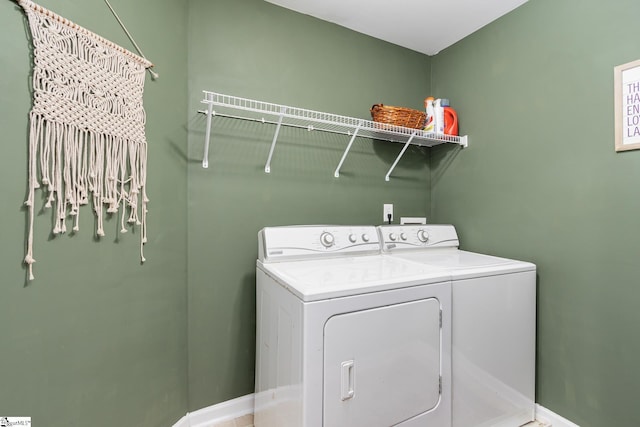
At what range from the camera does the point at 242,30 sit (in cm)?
169

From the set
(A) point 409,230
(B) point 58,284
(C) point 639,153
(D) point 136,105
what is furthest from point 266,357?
(C) point 639,153

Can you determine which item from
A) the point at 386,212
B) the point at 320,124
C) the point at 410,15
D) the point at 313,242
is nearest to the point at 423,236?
the point at 386,212

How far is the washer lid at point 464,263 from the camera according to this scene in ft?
4.45

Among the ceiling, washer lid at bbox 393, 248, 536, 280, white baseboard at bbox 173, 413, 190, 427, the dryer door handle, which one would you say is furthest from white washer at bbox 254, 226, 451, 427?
the ceiling

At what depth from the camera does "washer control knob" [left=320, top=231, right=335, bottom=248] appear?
1.58m

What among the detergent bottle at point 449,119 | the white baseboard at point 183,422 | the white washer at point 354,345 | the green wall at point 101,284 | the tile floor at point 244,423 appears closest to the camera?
the green wall at point 101,284

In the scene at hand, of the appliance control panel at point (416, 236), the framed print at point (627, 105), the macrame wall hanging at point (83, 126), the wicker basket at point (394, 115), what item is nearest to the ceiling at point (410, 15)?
the wicker basket at point (394, 115)

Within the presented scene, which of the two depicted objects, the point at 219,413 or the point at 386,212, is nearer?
the point at 219,413

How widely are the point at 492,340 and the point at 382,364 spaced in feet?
2.22

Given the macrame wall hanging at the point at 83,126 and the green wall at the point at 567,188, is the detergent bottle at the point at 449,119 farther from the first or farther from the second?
the macrame wall hanging at the point at 83,126

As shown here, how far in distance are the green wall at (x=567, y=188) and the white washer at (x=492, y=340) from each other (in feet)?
0.53

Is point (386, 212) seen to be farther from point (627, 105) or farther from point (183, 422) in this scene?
point (183, 422)

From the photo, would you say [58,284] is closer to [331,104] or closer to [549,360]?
[331,104]

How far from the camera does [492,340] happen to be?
139cm
